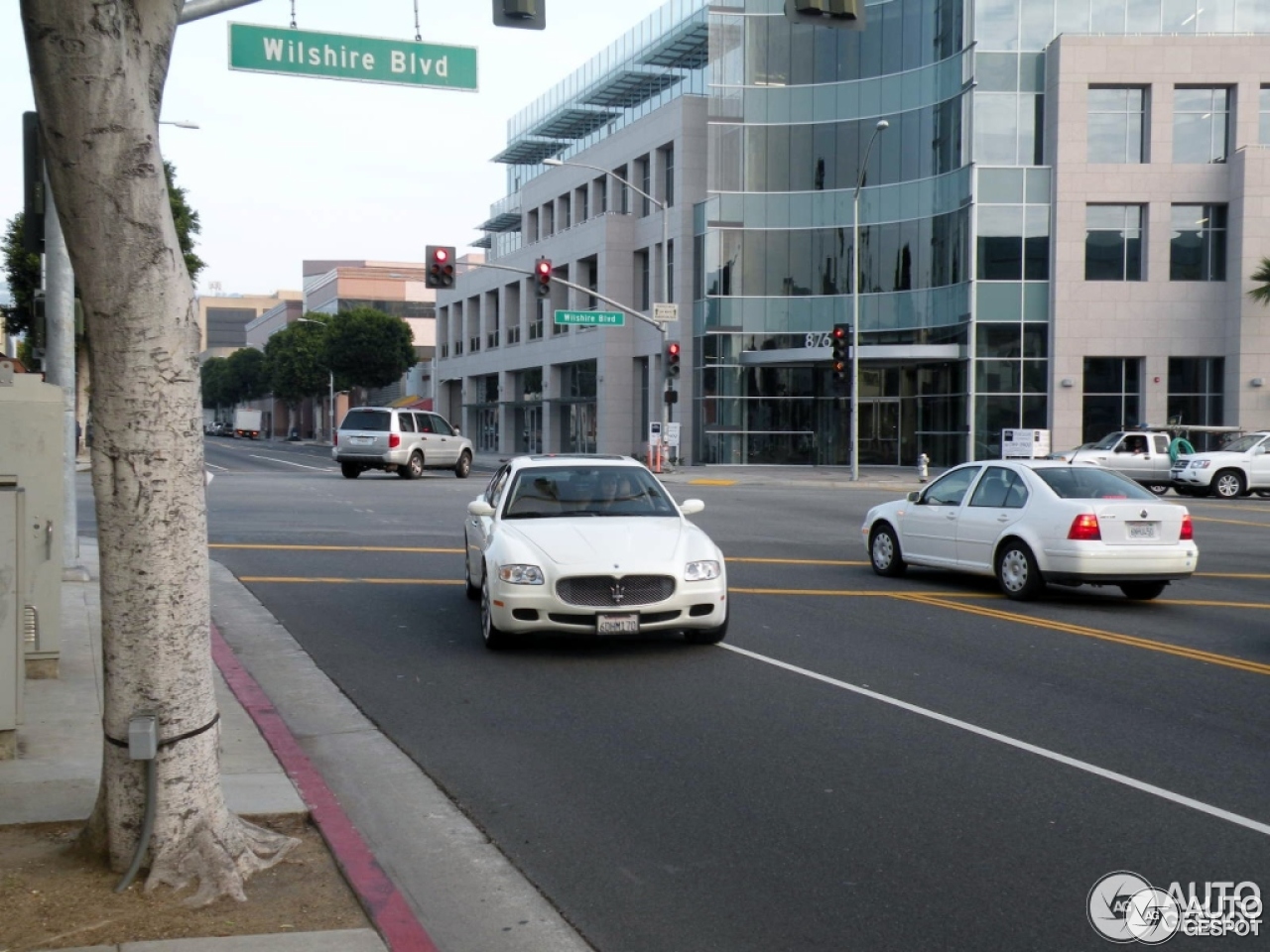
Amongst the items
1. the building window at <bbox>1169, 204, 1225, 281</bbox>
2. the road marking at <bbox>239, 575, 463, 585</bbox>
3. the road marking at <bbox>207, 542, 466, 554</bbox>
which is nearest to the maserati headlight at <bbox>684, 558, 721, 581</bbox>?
the road marking at <bbox>239, 575, 463, 585</bbox>

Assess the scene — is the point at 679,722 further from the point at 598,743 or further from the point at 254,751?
the point at 254,751

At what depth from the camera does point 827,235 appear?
2005 inches

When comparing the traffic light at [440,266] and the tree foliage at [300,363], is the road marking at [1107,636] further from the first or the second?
the tree foliage at [300,363]

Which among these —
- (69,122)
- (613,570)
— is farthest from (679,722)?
(69,122)

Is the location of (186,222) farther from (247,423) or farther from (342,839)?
(247,423)

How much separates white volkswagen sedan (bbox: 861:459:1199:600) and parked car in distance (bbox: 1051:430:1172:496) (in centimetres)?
2241

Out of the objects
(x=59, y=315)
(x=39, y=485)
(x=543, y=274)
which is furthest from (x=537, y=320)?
(x=39, y=485)

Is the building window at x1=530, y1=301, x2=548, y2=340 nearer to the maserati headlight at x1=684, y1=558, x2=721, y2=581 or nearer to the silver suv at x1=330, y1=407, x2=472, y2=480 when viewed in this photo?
the silver suv at x1=330, y1=407, x2=472, y2=480

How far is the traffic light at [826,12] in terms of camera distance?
10375 millimetres

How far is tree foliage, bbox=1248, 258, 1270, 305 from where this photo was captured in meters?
43.9

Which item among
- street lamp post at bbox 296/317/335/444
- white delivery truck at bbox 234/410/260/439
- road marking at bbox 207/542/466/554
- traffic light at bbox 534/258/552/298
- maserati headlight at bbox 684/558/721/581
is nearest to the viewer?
maserati headlight at bbox 684/558/721/581

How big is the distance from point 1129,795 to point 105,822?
484 cm

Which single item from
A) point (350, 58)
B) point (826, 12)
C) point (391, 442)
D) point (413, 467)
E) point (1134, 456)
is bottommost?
point (413, 467)

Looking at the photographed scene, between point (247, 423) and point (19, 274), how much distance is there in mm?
76538
